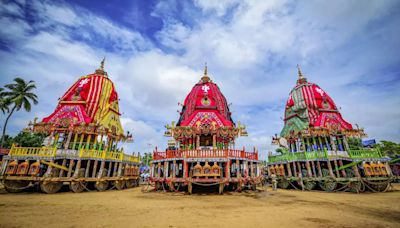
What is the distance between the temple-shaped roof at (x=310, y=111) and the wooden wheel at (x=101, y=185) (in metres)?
21.8

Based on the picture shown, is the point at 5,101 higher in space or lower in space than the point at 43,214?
higher

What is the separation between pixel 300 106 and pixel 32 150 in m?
28.7

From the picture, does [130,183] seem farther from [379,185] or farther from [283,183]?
[379,185]

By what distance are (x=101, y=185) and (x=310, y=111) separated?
24465mm

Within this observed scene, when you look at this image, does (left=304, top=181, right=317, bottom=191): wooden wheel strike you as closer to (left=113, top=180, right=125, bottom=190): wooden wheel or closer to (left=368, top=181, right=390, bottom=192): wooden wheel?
(left=368, top=181, right=390, bottom=192): wooden wheel

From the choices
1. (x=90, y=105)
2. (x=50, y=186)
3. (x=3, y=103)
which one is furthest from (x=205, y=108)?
(x=3, y=103)

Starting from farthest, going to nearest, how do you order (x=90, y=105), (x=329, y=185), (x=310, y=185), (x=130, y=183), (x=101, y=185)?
(x=130, y=183)
(x=90, y=105)
(x=310, y=185)
(x=329, y=185)
(x=101, y=185)

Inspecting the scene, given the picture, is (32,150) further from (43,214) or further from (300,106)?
(300,106)

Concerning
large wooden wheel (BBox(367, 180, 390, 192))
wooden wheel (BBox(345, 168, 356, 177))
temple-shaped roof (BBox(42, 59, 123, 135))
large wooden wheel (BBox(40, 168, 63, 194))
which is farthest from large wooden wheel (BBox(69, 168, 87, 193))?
large wooden wheel (BBox(367, 180, 390, 192))

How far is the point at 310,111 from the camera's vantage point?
21.7 metres

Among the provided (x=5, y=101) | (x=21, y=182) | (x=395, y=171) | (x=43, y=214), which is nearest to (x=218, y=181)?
(x=43, y=214)

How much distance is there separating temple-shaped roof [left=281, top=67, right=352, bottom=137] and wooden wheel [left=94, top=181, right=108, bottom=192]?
71.6ft

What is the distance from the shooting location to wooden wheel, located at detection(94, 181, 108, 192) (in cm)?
1622

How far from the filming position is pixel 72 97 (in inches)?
804
